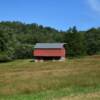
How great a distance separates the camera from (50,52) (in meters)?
94.0

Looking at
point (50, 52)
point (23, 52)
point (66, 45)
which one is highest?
point (66, 45)

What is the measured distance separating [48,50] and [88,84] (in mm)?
70237

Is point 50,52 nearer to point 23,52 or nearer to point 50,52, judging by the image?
point 50,52

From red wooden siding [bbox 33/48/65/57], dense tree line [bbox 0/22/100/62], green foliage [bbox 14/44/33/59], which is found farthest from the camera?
green foliage [bbox 14/44/33/59]

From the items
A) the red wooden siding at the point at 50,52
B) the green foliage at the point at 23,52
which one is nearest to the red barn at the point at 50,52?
the red wooden siding at the point at 50,52

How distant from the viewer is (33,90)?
2286 cm

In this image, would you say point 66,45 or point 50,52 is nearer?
point 50,52

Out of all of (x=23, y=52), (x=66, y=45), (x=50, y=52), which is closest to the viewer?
(x=50, y=52)

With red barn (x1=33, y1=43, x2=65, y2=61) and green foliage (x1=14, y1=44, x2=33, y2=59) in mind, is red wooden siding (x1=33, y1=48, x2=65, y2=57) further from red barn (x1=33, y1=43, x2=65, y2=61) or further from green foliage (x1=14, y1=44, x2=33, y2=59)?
green foliage (x1=14, y1=44, x2=33, y2=59)

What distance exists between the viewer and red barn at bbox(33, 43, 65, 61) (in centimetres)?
9294

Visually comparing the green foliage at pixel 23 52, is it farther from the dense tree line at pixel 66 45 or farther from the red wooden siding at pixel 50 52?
the red wooden siding at pixel 50 52

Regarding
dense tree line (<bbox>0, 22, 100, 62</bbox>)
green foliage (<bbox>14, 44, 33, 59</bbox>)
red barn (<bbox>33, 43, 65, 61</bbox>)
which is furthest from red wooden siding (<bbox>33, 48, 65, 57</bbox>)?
green foliage (<bbox>14, 44, 33, 59</bbox>)

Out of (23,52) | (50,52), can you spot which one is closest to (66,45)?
(50,52)

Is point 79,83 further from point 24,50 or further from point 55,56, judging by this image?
point 24,50
